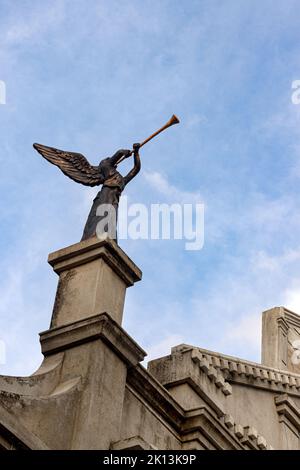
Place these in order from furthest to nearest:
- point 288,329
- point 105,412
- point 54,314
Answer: point 288,329 < point 54,314 < point 105,412

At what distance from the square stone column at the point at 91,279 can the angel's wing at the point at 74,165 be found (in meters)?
1.54

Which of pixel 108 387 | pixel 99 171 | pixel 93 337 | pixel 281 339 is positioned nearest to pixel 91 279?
pixel 93 337

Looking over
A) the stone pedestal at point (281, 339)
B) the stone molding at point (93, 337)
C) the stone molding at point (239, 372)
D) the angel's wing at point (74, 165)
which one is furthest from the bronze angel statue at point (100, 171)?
the stone pedestal at point (281, 339)

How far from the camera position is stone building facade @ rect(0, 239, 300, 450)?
516 inches

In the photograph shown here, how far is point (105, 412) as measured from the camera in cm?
1374

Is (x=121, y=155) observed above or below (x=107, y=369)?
above

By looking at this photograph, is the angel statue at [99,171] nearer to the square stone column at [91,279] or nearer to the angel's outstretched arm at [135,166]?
the angel's outstretched arm at [135,166]

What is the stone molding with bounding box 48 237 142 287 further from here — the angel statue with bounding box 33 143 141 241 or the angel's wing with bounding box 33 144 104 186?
the angel's wing with bounding box 33 144 104 186

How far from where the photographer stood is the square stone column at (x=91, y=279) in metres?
14.7

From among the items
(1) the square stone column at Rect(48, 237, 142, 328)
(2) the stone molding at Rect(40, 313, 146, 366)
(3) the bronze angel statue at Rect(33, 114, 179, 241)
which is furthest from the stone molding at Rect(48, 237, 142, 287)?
(2) the stone molding at Rect(40, 313, 146, 366)
